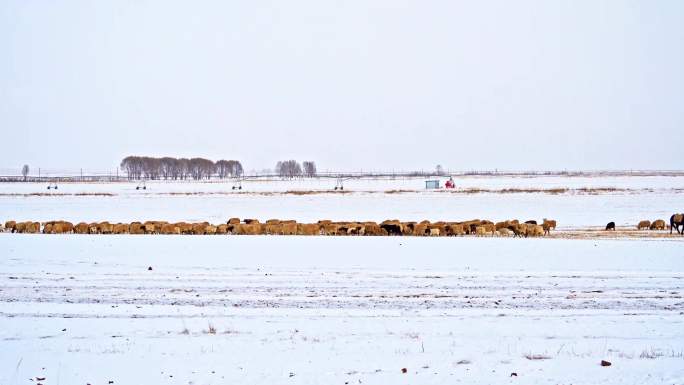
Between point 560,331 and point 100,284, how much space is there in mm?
8885

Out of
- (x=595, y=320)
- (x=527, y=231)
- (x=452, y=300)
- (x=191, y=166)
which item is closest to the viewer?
(x=595, y=320)

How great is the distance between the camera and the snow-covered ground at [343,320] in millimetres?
7477

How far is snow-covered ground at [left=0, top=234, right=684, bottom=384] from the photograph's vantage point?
7.48 meters

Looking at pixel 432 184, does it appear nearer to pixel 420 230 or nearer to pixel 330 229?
pixel 420 230

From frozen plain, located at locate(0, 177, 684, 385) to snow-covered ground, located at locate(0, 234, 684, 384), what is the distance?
33mm

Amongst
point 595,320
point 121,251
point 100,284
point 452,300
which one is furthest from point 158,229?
point 595,320

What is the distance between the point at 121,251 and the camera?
20062 mm

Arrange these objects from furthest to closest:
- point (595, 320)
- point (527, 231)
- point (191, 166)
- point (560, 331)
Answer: point (191, 166)
point (527, 231)
point (595, 320)
point (560, 331)

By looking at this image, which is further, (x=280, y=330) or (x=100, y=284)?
(x=100, y=284)

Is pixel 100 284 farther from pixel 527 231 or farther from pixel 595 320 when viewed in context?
pixel 527 231

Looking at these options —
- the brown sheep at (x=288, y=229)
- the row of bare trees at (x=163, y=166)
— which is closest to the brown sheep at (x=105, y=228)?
the brown sheep at (x=288, y=229)

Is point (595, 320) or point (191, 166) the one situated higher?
point (191, 166)

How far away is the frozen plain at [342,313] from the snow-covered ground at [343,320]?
0.03 metres

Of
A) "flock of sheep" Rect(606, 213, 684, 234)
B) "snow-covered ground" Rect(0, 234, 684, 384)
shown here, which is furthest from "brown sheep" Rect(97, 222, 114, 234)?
"flock of sheep" Rect(606, 213, 684, 234)
